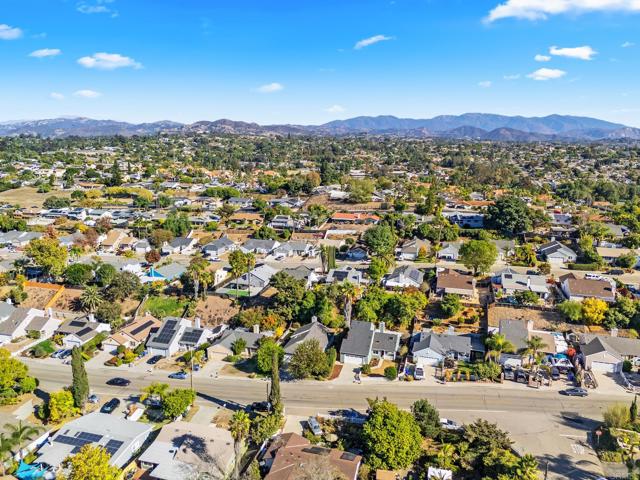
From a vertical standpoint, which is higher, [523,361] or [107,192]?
[107,192]

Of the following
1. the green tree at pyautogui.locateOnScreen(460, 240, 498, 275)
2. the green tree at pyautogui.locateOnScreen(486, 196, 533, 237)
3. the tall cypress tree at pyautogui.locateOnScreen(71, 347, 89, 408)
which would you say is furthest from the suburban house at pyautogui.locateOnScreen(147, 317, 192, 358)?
the green tree at pyautogui.locateOnScreen(486, 196, 533, 237)

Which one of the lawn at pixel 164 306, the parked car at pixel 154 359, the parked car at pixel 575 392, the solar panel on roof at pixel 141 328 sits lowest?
the parked car at pixel 154 359

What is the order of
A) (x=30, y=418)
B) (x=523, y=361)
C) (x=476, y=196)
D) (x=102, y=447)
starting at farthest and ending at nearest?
(x=476, y=196), (x=523, y=361), (x=30, y=418), (x=102, y=447)

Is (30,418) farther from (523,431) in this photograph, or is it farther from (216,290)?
(523,431)

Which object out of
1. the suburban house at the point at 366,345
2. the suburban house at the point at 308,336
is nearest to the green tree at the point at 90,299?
the suburban house at the point at 308,336

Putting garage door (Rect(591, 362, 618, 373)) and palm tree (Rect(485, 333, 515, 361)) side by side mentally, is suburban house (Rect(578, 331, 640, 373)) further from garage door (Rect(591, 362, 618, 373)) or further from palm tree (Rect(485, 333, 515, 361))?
palm tree (Rect(485, 333, 515, 361))

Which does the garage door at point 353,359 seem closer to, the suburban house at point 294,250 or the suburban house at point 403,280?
the suburban house at point 403,280

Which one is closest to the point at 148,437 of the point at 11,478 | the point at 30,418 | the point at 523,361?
the point at 11,478
